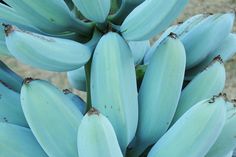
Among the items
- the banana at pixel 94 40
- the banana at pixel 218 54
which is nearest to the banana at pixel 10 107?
the banana at pixel 94 40

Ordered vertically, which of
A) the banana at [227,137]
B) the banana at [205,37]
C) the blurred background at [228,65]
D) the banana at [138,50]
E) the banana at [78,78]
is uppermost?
the banana at [205,37]

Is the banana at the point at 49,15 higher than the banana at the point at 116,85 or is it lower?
higher

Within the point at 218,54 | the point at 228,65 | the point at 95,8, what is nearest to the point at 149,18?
the point at 95,8

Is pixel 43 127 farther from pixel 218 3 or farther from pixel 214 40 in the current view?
pixel 218 3

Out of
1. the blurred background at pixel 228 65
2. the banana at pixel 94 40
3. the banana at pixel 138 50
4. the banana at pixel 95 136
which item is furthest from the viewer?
the blurred background at pixel 228 65

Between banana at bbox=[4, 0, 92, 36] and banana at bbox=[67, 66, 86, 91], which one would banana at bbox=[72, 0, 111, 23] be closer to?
banana at bbox=[4, 0, 92, 36]

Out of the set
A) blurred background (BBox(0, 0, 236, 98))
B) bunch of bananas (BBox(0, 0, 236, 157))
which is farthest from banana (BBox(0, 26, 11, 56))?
blurred background (BBox(0, 0, 236, 98))

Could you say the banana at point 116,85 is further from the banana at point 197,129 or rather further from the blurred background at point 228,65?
the blurred background at point 228,65
